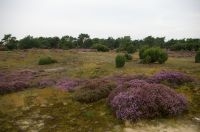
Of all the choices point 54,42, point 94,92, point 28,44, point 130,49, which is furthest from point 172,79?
point 54,42

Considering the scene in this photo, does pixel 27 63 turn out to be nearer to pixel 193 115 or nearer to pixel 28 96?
pixel 28 96

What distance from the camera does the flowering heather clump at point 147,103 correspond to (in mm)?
11196

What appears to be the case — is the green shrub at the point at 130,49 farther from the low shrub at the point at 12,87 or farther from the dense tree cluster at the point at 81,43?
the low shrub at the point at 12,87

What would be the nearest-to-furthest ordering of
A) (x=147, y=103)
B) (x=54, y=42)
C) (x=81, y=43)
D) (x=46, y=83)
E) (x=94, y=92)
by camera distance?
(x=147, y=103), (x=94, y=92), (x=46, y=83), (x=54, y=42), (x=81, y=43)

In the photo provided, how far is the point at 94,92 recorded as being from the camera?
47.7 ft

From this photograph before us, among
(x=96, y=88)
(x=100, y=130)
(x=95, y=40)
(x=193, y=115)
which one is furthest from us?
(x=95, y=40)

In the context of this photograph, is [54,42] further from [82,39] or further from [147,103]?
[147,103]

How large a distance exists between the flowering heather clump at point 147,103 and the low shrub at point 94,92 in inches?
65.4

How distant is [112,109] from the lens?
482 inches

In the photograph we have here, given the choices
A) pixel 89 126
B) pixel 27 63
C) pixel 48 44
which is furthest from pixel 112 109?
pixel 48 44

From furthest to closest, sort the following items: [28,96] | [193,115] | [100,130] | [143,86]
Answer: [28,96]
[143,86]
[193,115]
[100,130]

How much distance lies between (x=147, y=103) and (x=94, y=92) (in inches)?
151

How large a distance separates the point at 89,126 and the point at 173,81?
764 centimetres

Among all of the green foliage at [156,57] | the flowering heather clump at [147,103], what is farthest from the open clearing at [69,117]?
the green foliage at [156,57]
